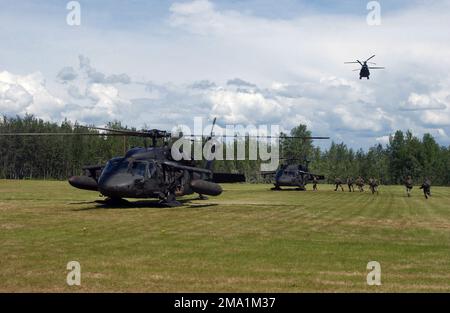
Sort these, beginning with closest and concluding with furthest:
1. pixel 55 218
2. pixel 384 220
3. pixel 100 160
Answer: pixel 55 218 < pixel 384 220 < pixel 100 160

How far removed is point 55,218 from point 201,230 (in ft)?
21.1

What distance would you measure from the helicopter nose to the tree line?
71.8 meters

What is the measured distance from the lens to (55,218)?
21359 millimetres

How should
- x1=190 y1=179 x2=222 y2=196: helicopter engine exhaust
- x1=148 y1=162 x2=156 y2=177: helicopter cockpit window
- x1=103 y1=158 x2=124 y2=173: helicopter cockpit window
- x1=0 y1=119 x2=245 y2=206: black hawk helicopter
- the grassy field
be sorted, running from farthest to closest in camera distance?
x1=148 y1=162 x2=156 y2=177: helicopter cockpit window < x1=190 y1=179 x2=222 y2=196: helicopter engine exhaust < x1=103 y1=158 x2=124 y2=173: helicopter cockpit window < x1=0 y1=119 x2=245 y2=206: black hawk helicopter < the grassy field

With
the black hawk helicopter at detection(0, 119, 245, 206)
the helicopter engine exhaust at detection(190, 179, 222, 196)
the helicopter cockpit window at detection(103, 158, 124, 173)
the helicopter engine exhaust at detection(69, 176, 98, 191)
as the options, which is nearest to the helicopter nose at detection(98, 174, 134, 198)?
the black hawk helicopter at detection(0, 119, 245, 206)

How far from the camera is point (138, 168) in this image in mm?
26734

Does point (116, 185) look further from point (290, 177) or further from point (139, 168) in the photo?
point (290, 177)

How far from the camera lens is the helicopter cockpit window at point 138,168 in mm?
26500

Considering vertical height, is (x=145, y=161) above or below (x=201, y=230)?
above

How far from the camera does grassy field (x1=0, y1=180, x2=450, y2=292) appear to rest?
1043 centimetres

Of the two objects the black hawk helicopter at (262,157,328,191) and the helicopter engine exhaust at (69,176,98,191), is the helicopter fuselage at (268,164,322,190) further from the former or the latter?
the helicopter engine exhaust at (69,176,98,191)

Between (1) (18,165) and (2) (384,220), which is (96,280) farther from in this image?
(1) (18,165)

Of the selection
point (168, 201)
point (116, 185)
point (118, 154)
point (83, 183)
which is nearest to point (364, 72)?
point (168, 201)
